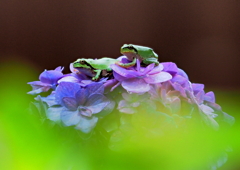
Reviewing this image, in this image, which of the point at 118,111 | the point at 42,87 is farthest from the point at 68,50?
the point at 118,111

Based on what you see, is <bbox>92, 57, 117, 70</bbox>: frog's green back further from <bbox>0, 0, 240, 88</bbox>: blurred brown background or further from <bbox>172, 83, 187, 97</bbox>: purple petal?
<bbox>0, 0, 240, 88</bbox>: blurred brown background

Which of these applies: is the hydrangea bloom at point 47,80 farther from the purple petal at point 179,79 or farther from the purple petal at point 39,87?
the purple petal at point 179,79

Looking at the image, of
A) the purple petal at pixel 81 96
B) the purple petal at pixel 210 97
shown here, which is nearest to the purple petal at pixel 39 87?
the purple petal at pixel 81 96

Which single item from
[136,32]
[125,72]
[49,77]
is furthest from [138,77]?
[136,32]

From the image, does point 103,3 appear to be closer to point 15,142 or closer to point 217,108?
point 217,108

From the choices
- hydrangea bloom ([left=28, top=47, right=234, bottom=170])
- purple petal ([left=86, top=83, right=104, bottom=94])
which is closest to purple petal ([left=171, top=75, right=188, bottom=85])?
hydrangea bloom ([left=28, top=47, right=234, bottom=170])
